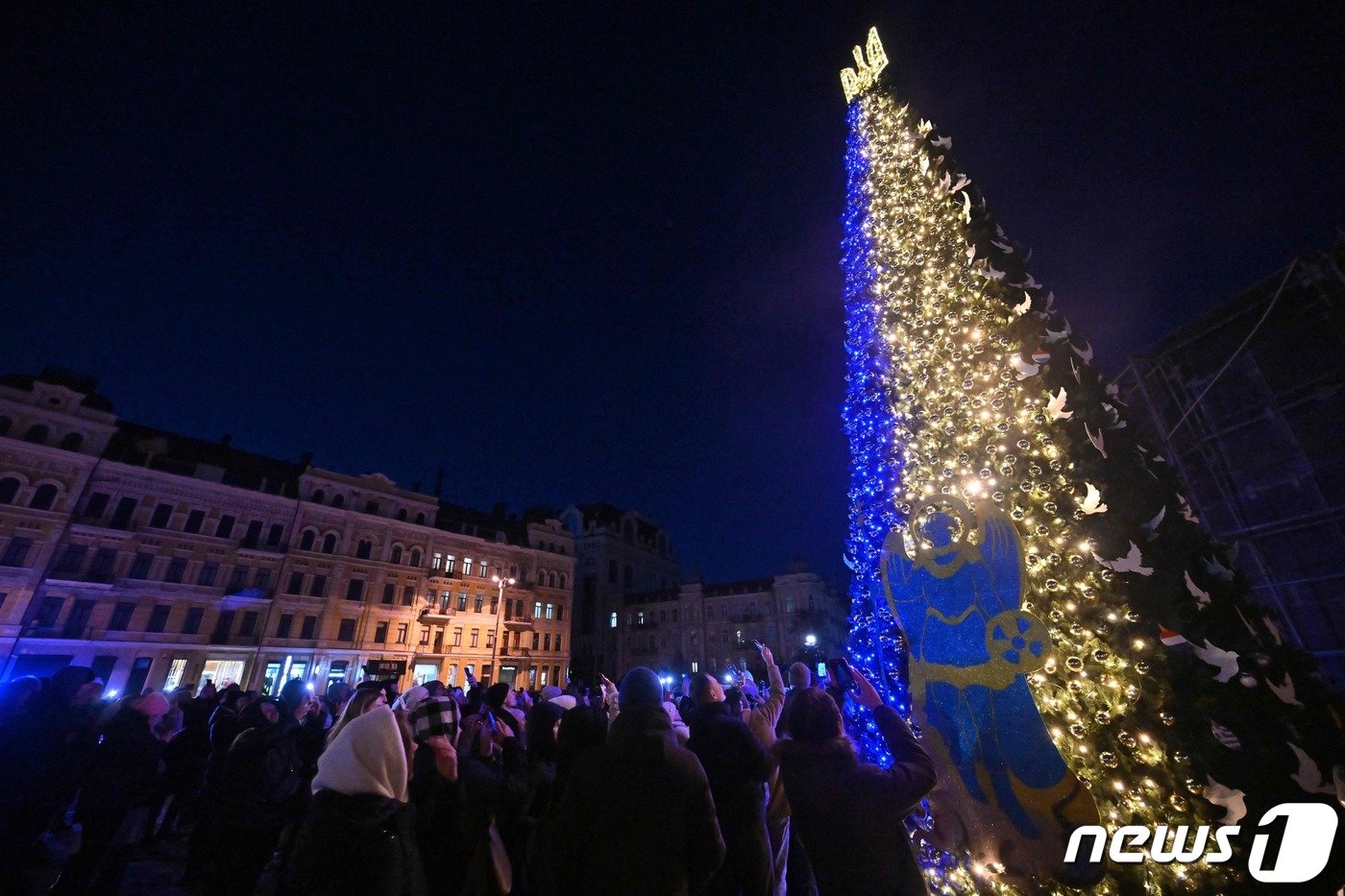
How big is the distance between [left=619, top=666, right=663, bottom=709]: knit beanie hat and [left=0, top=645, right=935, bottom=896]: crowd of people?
0.04ft

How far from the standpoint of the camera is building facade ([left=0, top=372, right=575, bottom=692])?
2434cm

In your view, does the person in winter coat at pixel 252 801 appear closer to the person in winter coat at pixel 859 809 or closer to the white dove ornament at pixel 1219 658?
the person in winter coat at pixel 859 809

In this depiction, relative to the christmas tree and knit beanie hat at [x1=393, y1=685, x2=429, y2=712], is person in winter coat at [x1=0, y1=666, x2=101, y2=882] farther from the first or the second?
the christmas tree

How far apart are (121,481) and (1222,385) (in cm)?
4362

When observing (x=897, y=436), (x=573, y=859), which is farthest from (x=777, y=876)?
(x=897, y=436)

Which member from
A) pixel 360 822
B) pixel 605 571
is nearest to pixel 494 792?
pixel 360 822

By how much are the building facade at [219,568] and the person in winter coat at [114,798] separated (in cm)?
1659

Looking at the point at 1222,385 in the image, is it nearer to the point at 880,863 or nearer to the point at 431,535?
the point at 880,863

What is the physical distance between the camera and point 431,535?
37844 millimetres

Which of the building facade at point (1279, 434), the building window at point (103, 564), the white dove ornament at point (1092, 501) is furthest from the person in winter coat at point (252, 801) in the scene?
the building window at point (103, 564)

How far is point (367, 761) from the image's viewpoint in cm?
319

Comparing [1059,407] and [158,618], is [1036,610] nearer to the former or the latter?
[1059,407]

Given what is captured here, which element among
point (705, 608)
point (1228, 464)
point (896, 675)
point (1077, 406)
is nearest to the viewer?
point (1077, 406)

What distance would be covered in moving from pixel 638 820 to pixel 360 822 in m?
1.81
